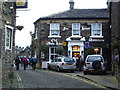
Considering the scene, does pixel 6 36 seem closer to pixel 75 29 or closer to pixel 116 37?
pixel 116 37

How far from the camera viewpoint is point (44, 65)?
88.3 feet

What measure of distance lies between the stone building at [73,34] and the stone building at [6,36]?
1335cm

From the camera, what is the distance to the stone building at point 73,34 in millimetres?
28734

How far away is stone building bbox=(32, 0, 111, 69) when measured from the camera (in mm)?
28734

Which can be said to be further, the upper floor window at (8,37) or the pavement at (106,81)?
the upper floor window at (8,37)

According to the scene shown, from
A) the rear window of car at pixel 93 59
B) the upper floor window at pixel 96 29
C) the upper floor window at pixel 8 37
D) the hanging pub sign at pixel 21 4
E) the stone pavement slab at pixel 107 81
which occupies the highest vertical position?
the hanging pub sign at pixel 21 4

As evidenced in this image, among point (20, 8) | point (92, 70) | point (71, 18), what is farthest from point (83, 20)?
point (20, 8)

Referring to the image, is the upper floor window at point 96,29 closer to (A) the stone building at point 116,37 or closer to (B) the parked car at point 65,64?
(B) the parked car at point 65,64

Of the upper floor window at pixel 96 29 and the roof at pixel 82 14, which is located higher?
the roof at pixel 82 14

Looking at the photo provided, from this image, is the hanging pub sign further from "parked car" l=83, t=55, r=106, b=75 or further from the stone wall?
the stone wall

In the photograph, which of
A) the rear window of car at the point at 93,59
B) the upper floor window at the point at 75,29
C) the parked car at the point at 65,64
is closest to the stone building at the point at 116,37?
the rear window of car at the point at 93,59

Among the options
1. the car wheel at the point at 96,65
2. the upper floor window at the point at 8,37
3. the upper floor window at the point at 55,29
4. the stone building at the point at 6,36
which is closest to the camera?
the stone building at the point at 6,36

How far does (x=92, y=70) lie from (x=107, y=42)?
36.4 feet

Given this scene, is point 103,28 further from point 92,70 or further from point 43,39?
point 92,70
